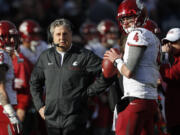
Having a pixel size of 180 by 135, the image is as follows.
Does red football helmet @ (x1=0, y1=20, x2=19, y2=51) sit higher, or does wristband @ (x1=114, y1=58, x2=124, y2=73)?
red football helmet @ (x1=0, y1=20, x2=19, y2=51)

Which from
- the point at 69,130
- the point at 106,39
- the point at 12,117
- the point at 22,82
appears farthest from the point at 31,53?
the point at 12,117

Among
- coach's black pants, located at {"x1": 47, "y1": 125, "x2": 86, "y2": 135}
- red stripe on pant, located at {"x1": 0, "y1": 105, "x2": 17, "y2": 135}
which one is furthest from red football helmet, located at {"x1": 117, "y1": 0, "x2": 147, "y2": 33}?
red stripe on pant, located at {"x1": 0, "y1": 105, "x2": 17, "y2": 135}

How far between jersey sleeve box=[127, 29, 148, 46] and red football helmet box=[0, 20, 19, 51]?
1912 mm

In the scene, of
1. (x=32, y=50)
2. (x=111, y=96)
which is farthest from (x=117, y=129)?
(x=32, y=50)

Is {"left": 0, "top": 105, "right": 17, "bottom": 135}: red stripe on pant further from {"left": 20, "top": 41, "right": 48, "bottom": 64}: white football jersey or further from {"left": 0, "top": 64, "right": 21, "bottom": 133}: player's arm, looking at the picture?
{"left": 20, "top": 41, "right": 48, "bottom": 64}: white football jersey

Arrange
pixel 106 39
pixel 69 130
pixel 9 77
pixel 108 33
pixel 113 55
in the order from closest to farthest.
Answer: pixel 113 55
pixel 9 77
pixel 69 130
pixel 106 39
pixel 108 33

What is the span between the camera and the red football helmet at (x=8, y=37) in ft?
17.9

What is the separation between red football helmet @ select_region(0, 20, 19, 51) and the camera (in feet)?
17.9

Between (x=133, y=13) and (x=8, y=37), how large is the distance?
184 centimetres

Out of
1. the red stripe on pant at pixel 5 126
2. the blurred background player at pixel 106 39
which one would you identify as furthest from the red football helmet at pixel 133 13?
the blurred background player at pixel 106 39

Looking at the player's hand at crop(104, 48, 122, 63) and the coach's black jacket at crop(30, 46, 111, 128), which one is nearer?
the player's hand at crop(104, 48, 122, 63)

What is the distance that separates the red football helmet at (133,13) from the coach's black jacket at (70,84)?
2.71 feet

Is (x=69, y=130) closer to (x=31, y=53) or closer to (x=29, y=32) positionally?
(x=31, y=53)

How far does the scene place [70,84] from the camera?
5.19 meters
